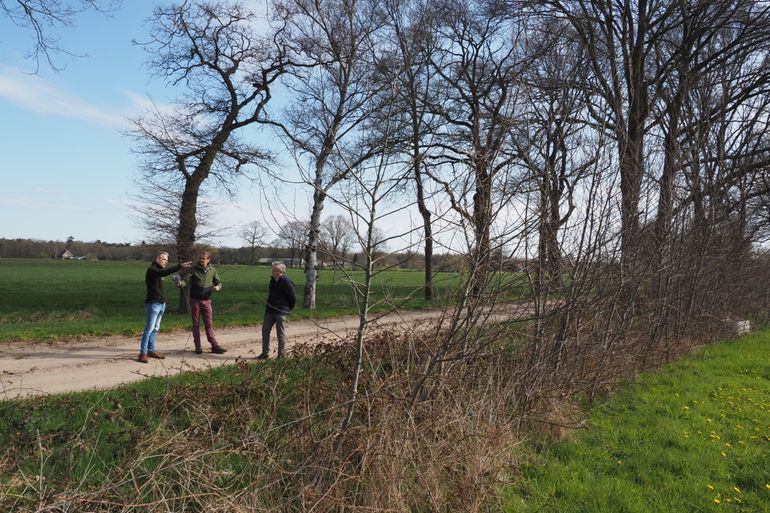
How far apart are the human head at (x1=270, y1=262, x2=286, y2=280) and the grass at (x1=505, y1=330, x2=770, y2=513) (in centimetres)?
537

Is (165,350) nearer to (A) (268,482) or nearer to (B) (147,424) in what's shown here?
(B) (147,424)

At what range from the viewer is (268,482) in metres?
3.76

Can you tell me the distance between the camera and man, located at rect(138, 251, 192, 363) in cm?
880

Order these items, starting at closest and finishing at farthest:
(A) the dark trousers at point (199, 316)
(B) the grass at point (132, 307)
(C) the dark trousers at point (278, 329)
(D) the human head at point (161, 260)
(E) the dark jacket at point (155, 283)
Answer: (B) the grass at point (132, 307), (C) the dark trousers at point (278, 329), (E) the dark jacket at point (155, 283), (D) the human head at point (161, 260), (A) the dark trousers at point (199, 316)

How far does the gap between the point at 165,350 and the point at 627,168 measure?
8810 millimetres

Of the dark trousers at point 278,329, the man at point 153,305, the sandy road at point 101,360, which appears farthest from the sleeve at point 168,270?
the dark trousers at point 278,329

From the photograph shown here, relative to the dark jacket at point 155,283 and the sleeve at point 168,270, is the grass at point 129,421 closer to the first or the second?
the dark jacket at point 155,283

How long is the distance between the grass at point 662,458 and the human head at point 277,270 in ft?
17.6

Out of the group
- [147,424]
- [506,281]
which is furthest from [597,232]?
[147,424]

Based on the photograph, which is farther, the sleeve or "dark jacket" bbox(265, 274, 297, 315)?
the sleeve

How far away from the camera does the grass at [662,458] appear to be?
4375mm

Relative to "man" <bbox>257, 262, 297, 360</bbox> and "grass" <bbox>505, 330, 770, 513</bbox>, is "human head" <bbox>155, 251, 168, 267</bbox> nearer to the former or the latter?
"man" <bbox>257, 262, 297, 360</bbox>

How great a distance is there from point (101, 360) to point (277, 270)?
3.28 meters

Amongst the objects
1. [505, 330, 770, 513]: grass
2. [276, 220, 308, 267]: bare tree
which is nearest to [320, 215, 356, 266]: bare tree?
[276, 220, 308, 267]: bare tree
